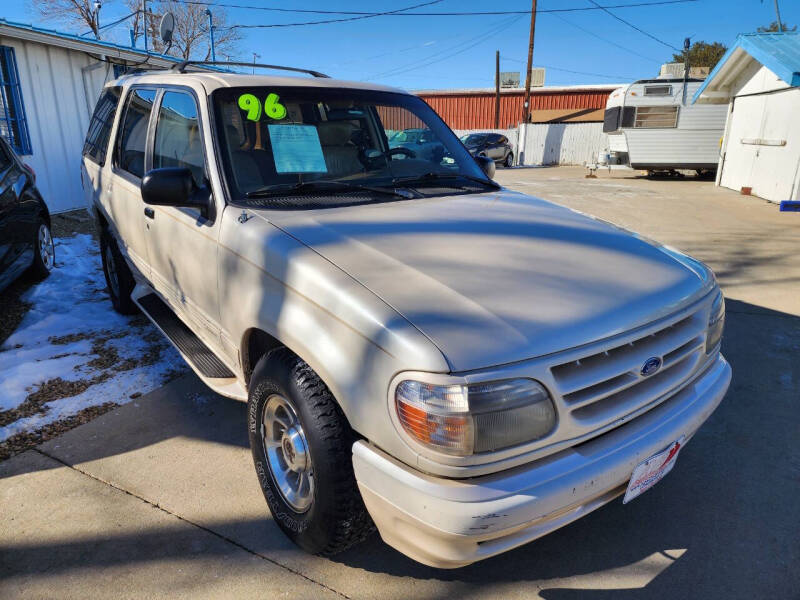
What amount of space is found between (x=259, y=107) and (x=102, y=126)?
2.48m

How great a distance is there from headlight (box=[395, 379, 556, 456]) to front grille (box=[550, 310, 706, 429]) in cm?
14

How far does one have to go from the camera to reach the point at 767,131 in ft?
41.1

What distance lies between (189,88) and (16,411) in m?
2.18

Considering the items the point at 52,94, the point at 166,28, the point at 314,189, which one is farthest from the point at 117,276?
the point at 166,28

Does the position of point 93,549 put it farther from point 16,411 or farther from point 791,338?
point 791,338

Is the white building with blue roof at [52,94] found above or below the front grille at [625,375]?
above

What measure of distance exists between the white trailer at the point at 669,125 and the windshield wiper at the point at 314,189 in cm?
1655

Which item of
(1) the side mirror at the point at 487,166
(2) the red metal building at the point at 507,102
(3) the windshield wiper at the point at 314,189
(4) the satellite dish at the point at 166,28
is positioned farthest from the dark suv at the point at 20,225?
(2) the red metal building at the point at 507,102

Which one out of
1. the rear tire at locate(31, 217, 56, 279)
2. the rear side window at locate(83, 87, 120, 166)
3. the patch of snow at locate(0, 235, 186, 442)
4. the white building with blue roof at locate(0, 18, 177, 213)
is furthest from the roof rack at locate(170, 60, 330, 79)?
the white building with blue roof at locate(0, 18, 177, 213)

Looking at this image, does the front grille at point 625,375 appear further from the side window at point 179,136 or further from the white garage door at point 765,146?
the white garage door at point 765,146

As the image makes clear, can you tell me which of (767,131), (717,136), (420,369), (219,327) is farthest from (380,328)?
(717,136)

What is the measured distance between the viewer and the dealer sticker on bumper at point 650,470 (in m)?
2.00

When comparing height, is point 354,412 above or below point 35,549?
Answer: above

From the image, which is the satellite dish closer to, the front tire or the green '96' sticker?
the green '96' sticker
